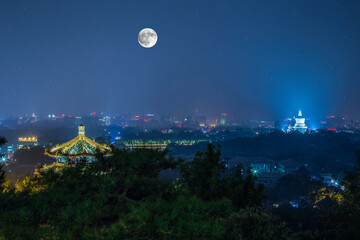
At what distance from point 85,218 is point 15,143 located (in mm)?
56005

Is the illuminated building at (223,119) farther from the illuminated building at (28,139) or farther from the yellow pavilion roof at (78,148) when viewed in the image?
the yellow pavilion roof at (78,148)

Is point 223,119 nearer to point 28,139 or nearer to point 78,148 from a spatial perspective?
point 28,139

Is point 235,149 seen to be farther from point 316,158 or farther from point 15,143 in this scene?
point 15,143

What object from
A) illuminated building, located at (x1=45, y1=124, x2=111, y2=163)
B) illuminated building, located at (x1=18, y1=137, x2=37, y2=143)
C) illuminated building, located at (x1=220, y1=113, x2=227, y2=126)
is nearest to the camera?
illuminated building, located at (x1=45, y1=124, x2=111, y2=163)

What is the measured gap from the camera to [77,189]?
3.36 meters

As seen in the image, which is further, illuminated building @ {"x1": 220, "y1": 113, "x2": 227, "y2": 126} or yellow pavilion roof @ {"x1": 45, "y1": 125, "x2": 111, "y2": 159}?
illuminated building @ {"x1": 220, "y1": 113, "x2": 227, "y2": 126}

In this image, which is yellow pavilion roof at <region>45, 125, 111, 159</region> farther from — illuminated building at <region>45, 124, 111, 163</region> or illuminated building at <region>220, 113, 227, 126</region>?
illuminated building at <region>220, 113, 227, 126</region>

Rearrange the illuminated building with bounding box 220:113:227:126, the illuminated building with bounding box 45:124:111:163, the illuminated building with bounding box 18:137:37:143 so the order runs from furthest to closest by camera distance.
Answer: the illuminated building with bounding box 220:113:227:126 → the illuminated building with bounding box 18:137:37:143 → the illuminated building with bounding box 45:124:111:163

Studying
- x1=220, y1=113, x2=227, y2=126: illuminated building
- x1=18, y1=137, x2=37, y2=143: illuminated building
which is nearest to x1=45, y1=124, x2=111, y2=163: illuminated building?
x1=18, y1=137, x2=37, y2=143: illuminated building

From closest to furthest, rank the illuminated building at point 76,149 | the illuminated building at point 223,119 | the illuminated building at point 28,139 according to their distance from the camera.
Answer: the illuminated building at point 76,149, the illuminated building at point 28,139, the illuminated building at point 223,119

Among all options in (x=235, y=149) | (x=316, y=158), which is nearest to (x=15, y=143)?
(x=235, y=149)

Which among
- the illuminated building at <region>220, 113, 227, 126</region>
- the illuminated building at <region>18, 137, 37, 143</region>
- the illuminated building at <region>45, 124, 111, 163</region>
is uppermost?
the illuminated building at <region>45, 124, 111, 163</region>

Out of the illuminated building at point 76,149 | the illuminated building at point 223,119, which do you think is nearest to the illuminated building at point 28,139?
the illuminated building at point 76,149

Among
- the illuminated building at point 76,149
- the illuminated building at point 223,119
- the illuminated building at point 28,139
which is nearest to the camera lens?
the illuminated building at point 76,149
